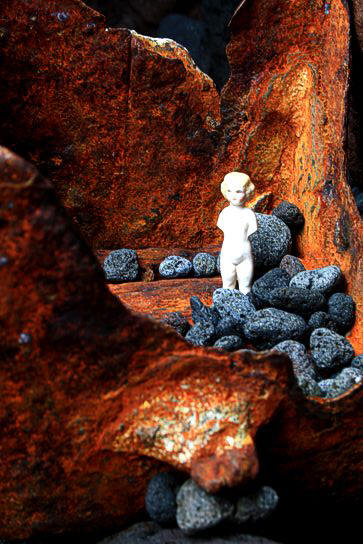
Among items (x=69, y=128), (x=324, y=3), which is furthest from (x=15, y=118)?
(x=324, y=3)

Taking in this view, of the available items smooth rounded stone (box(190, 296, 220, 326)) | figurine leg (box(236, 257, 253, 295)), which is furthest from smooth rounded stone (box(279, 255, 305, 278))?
smooth rounded stone (box(190, 296, 220, 326))

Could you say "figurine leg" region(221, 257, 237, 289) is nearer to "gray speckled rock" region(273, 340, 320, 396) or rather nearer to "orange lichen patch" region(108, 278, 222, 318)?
"orange lichen patch" region(108, 278, 222, 318)

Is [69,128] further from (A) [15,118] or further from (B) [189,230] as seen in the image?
(B) [189,230]

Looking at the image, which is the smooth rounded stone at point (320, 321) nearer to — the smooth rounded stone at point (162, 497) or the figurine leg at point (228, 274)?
the figurine leg at point (228, 274)

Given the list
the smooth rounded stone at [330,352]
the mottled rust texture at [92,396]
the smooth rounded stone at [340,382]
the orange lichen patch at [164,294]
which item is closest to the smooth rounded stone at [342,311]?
the smooth rounded stone at [330,352]

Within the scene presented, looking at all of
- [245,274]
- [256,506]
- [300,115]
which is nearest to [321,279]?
[245,274]

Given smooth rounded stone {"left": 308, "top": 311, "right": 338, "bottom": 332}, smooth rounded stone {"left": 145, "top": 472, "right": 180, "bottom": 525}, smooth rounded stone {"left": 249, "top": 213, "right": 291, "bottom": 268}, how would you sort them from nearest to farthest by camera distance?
1. smooth rounded stone {"left": 145, "top": 472, "right": 180, "bottom": 525}
2. smooth rounded stone {"left": 308, "top": 311, "right": 338, "bottom": 332}
3. smooth rounded stone {"left": 249, "top": 213, "right": 291, "bottom": 268}
